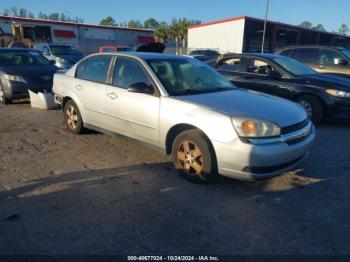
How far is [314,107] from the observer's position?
703 cm

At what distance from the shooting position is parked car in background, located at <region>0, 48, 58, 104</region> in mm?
8664

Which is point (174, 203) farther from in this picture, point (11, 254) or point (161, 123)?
point (11, 254)

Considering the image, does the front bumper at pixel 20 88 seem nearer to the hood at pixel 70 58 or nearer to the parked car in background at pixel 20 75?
the parked car in background at pixel 20 75

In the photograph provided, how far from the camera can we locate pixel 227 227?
3055 mm

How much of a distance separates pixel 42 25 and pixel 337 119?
3774 cm

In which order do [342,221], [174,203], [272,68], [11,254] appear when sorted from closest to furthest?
[11,254], [342,221], [174,203], [272,68]

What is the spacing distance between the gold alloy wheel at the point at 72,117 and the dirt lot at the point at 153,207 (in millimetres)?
877

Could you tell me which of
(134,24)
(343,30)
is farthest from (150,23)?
(343,30)

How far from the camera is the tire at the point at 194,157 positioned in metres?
3.70

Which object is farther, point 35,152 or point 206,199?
point 35,152

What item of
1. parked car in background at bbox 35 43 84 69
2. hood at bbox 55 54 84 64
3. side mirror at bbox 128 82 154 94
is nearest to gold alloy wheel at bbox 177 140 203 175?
side mirror at bbox 128 82 154 94

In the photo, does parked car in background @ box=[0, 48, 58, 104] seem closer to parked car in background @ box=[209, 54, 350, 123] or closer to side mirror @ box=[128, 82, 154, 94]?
parked car in background @ box=[209, 54, 350, 123]

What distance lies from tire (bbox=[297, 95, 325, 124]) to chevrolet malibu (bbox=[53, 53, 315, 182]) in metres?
2.95

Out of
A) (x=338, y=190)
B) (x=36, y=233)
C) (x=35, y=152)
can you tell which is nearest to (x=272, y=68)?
(x=338, y=190)
